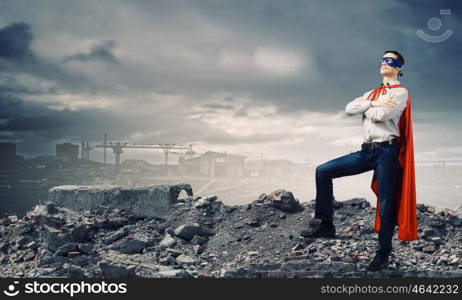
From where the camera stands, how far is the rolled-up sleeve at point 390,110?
402cm

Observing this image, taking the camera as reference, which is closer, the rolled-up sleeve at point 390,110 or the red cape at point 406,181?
the rolled-up sleeve at point 390,110

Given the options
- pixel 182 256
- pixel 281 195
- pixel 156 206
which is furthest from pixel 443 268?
pixel 156 206

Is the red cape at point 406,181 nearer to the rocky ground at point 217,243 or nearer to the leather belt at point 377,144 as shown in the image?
the leather belt at point 377,144

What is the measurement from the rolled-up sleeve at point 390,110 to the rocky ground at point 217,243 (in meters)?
1.85

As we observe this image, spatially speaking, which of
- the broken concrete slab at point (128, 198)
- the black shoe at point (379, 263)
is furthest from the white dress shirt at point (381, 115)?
the broken concrete slab at point (128, 198)

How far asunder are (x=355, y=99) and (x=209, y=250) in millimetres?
3655

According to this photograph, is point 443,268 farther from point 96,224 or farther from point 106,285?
point 96,224

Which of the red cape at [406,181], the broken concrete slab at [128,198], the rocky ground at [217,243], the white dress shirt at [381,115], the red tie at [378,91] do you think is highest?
the red tie at [378,91]

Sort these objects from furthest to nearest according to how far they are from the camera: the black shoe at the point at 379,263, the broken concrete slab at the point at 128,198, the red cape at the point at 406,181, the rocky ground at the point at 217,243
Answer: the broken concrete slab at the point at 128,198 < the rocky ground at the point at 217,243 < the black shoe at the point at 379,263 < the red cape at the point at 406,181

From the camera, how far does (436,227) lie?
20.8ft

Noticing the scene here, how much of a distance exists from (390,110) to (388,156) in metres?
0.50

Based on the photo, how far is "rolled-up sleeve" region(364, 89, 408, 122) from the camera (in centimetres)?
402

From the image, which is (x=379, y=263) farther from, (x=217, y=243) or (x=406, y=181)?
(x=217, y=243)

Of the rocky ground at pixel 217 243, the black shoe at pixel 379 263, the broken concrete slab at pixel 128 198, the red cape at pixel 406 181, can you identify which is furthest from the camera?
the broken concrete slab at pixel 128 198
